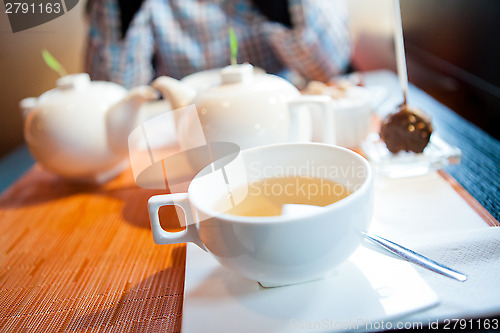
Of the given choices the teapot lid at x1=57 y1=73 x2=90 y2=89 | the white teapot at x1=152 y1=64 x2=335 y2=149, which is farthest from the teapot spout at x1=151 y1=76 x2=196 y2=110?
the teapot lid at x1=57 y1=73 x2=90 y2=89

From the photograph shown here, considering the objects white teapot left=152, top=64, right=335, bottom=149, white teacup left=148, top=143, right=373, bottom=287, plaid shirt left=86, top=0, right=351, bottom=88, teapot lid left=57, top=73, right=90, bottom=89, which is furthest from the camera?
plaid shirt left=86, top=0, right=351, bottom=88

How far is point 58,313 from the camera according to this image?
0.36 meters

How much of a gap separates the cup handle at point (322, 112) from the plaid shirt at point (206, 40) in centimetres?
71

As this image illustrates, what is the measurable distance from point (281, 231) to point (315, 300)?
77mm

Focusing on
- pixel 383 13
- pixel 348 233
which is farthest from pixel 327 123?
pixel 383 13

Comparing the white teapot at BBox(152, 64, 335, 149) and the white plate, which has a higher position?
the white teapot at BBox(152, 64, 335, 149)

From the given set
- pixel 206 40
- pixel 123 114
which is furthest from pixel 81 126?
pixel 206 40

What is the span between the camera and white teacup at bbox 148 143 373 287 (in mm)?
272

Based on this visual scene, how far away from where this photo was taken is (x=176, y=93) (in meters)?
0.56

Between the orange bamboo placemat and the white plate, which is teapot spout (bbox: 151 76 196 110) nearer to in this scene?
the orange bamboo placemat

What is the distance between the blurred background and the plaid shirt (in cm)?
34

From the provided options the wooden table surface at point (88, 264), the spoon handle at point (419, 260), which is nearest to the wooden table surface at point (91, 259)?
the wooden table surface at point (88, 264)

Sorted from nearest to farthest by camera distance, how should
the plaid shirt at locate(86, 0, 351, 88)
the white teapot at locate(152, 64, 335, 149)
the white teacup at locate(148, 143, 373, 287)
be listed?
1. the white teacup at locate(148, 143, 373, 287)
2. the white teapot at locate(152, 64, 335, 149)
3. the plaid shirt at locate(86, 0, 351, 88)

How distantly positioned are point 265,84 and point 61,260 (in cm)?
34
